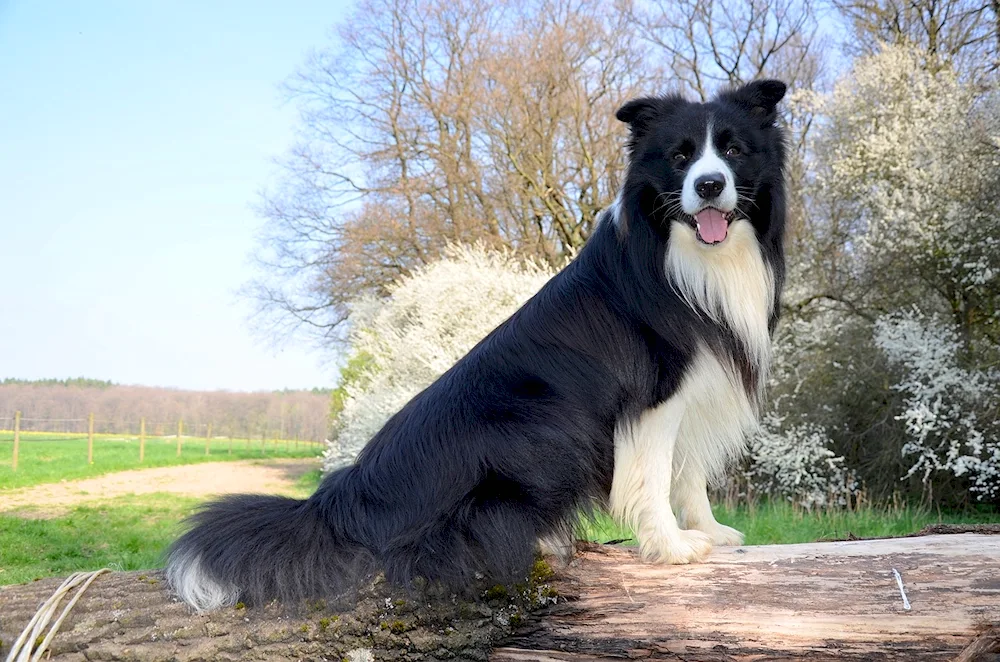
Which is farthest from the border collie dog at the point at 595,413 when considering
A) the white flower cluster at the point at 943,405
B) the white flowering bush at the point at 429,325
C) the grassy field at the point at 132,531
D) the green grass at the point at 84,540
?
the white flowering bush at the point at 429,325

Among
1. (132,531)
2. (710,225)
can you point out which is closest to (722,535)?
(710,225)

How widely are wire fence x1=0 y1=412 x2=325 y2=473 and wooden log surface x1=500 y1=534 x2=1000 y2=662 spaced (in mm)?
10096

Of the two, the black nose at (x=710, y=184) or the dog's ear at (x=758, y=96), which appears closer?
the black nose at (x=710, y=184)

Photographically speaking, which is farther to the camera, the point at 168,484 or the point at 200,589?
the point at 168,484

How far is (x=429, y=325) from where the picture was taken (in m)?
13.6

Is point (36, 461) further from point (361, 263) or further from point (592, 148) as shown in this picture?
point (592, 148)

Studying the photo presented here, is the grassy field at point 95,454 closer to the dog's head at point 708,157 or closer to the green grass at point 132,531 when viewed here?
the green grass at point 132,531

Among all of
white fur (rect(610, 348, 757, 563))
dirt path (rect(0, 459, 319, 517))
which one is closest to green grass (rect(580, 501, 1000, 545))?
white fur (rect(610, 348, 757, 563))

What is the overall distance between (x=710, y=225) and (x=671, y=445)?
0.95 m

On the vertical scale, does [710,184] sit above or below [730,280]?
above

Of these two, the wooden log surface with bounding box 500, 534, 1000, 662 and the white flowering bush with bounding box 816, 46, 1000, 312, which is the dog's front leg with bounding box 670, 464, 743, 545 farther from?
the white flowering bush with bounding box 816, 46, 1000, 312

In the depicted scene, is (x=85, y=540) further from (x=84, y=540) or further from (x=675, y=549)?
(x=675, y=549)

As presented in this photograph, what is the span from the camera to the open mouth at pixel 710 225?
3.19m

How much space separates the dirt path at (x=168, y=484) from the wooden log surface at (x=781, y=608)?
5370 mm
